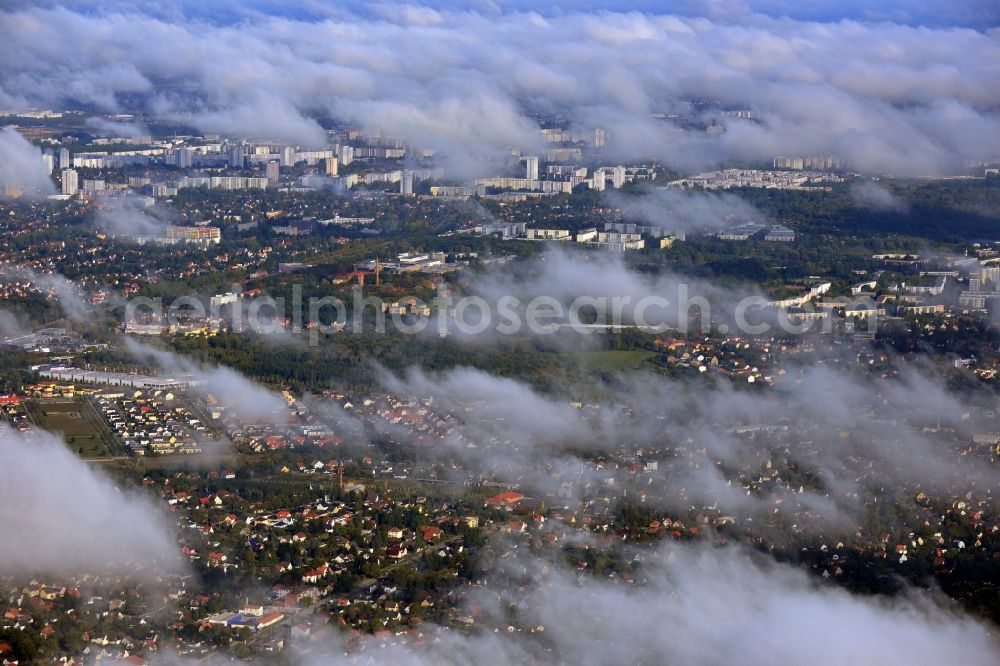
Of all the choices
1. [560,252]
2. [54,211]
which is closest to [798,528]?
[560,252]

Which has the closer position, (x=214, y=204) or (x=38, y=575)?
(x=38, y=575)

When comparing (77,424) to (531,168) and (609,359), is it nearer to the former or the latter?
(609,359)

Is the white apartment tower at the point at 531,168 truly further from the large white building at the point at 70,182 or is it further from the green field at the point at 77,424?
the green field at the point at 77,424

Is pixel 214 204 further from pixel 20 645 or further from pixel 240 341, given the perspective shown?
pixel 20 645

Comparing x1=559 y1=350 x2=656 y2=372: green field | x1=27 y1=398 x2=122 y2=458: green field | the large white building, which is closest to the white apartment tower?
the large white building

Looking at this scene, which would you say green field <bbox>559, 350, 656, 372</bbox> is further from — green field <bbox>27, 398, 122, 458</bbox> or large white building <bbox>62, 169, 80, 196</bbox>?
large white building <bbox>62, 169, 80, 196</bbox>

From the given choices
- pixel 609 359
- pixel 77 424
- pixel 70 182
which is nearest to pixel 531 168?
pixel 70 182
